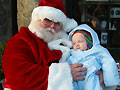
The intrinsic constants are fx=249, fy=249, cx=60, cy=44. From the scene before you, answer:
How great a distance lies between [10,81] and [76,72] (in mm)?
597

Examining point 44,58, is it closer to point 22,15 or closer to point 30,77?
point 30,77

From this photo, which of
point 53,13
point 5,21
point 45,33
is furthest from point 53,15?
point 5,21

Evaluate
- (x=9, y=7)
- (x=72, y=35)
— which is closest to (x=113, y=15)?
(x=9, y=7)

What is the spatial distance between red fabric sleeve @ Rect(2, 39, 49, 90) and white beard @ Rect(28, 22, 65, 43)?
0.22 meters

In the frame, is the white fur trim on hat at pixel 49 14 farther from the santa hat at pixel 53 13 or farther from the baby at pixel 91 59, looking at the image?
the baby at pixel 91 59

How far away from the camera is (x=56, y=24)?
2.54 meters

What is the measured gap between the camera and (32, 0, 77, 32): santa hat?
250 cm

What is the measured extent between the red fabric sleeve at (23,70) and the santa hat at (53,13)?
1.43 feet

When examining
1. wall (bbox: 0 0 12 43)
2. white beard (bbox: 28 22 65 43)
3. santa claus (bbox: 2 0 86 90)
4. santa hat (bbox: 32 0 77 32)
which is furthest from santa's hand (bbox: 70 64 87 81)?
wall (bbox: 0 0 12 43)

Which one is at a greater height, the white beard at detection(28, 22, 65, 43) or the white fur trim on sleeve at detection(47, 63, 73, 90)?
the white beard at detection(28, 22, 65, 43)

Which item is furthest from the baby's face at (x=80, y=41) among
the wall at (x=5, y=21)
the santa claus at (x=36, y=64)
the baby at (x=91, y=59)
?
the wall at (x=5, y=21)

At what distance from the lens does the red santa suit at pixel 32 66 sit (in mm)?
2164

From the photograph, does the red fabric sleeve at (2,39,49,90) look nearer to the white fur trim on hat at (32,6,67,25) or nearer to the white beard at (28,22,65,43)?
the white beard at (28,22,65,43)

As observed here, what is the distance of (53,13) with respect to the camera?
2.52 meters
